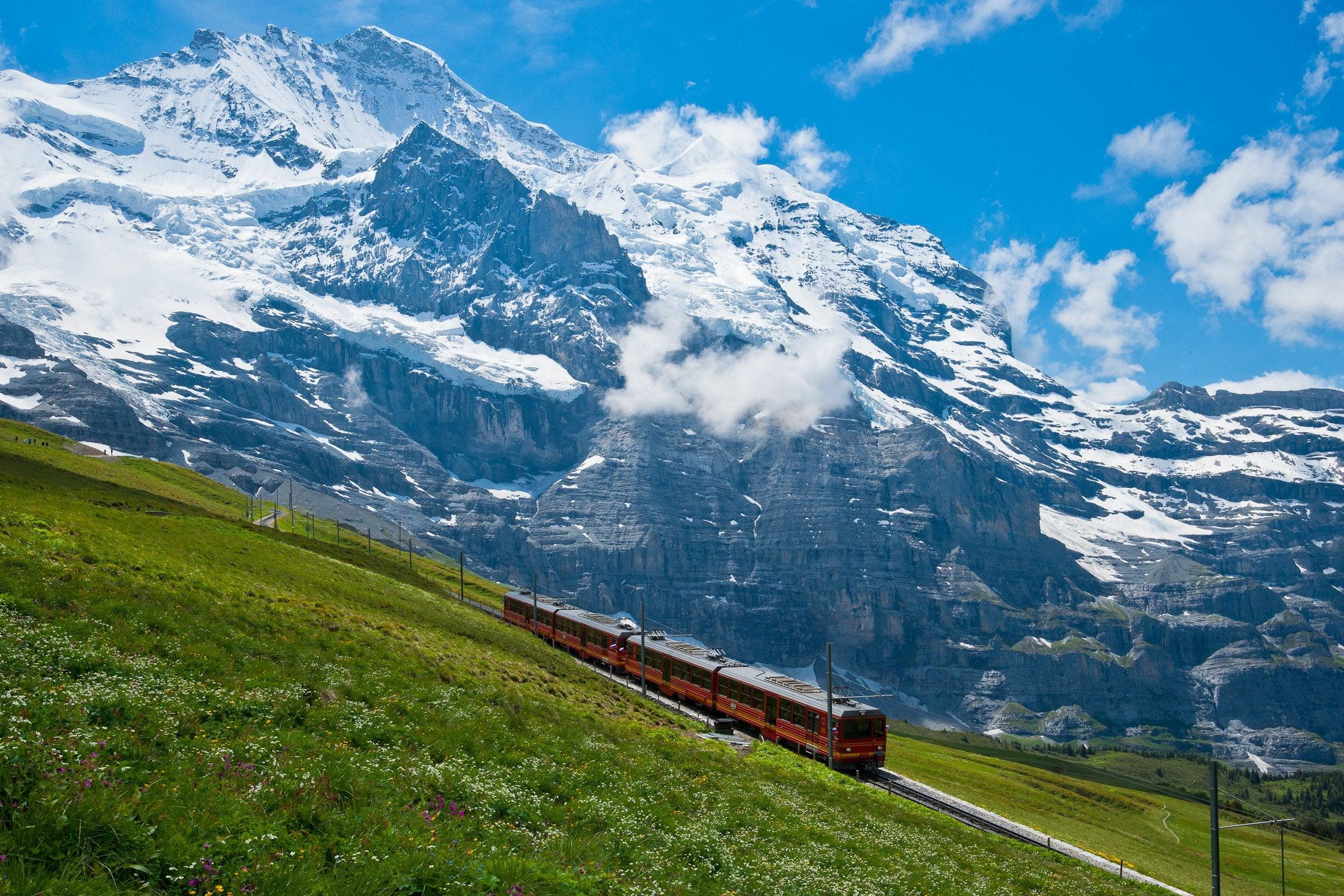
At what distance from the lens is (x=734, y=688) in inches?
→ 2512

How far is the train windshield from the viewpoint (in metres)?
54.8

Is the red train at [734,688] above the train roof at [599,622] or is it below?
below

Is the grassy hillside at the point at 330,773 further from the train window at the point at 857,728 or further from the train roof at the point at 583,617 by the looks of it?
the train roof at the point at 583,617

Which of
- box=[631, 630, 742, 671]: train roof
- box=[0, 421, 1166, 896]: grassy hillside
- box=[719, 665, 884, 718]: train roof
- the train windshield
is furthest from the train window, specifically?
box=[631, 630, 742, 671]: train roof

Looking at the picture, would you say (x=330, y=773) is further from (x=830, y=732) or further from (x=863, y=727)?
(x=863, y=727)

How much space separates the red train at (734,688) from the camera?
55.4 m

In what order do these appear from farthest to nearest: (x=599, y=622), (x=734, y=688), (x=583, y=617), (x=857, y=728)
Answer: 1. (x=583, y=617)
2. (x=599, y=622)
3. (x=734, y=688)
4. (x=857, y=728)

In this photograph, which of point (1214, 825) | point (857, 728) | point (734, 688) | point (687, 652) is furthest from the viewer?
point (687, 652)

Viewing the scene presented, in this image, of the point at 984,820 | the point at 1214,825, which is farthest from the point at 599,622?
the point at 1214,825

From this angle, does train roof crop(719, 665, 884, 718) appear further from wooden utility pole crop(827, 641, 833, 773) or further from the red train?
wooden utility pole crop(827, 641, 833, 773)

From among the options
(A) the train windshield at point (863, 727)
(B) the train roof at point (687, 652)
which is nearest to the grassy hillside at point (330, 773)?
(A) the train windshield at point (863, 727)

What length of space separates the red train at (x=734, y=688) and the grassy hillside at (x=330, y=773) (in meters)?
13.6

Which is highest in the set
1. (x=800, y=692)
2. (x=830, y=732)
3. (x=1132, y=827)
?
(x=800, y=692)

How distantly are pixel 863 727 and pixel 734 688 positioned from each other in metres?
11.0
